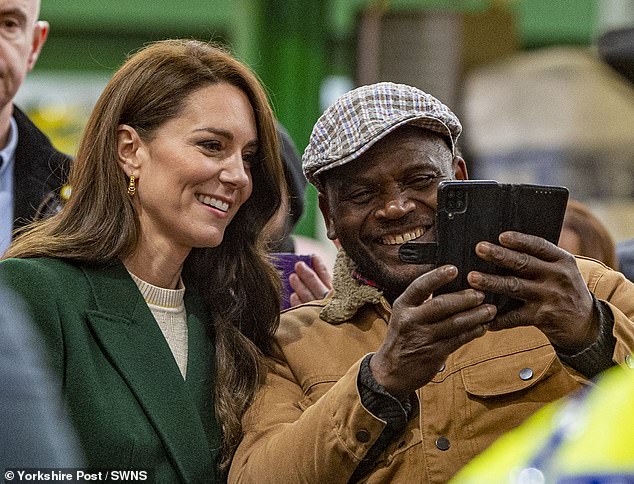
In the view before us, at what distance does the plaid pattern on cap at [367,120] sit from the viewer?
2598 mm

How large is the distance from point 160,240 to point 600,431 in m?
1.67

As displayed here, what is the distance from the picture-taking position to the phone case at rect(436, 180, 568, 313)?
2.27 meters

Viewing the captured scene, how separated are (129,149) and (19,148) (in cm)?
93

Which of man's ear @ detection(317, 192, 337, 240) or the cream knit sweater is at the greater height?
man's ear @ detection(317, 192, 337, 240)

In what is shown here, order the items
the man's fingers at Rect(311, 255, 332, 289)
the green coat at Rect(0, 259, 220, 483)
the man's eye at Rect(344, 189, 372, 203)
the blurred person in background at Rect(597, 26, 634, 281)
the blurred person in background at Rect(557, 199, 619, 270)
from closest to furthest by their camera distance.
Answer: the green coat at Rect(0, 259, 220, 483)
the man's eye at Rect(344, 189, 372, 203)
the blurred person in background at Rect(597, 26, 634, 281)
the man's fingers at Rect(311, 255, 332, 289)
the blurred person in background at Rect(557, 199, 619, 270)

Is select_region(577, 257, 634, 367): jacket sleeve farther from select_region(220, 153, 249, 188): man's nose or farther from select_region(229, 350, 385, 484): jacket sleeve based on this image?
select_region(220, 153, 249, 188): man's nose

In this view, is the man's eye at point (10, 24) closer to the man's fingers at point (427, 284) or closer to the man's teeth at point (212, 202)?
the man's teeth at point (212, 202)

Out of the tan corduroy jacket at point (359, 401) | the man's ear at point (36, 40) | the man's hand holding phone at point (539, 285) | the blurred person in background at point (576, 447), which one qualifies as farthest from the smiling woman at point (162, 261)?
the blurred person in background at point (576, 447)

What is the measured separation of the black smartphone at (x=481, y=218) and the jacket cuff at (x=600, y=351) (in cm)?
17

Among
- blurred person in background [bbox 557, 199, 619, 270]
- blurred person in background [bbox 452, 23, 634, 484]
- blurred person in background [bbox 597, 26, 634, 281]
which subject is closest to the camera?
blurred person in background [bbox 452, 23, 634, 484]

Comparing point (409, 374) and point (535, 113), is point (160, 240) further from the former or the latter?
point (535, 113)

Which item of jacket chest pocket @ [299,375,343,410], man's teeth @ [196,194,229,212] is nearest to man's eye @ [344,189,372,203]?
man's teeth @ [196,194,229,212]

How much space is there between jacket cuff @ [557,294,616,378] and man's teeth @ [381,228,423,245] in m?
0.44

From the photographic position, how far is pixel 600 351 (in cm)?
232
